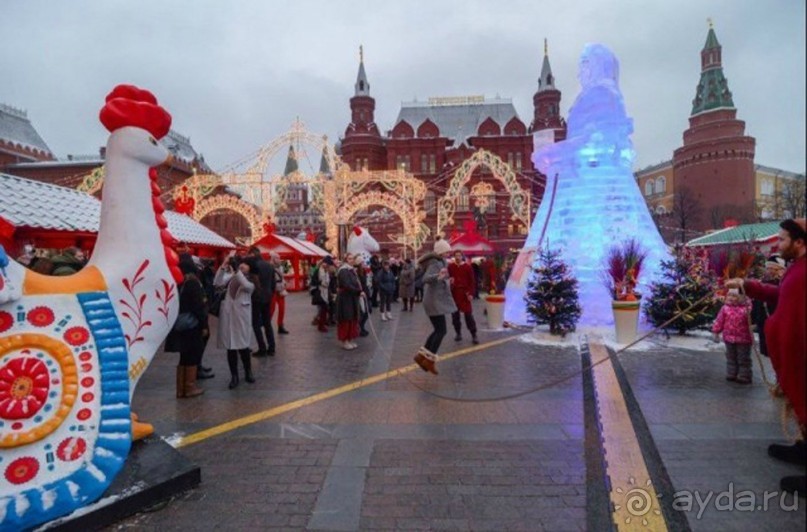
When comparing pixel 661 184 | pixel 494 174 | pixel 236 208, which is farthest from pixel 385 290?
pixel 661 184

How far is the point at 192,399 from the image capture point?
534 centimetres

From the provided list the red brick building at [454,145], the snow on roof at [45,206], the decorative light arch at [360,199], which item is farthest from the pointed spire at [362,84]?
the snow on roof at [45,206]

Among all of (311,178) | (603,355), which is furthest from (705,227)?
(603,355)

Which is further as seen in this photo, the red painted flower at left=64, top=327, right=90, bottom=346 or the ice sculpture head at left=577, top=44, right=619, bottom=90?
the ice sculpture head at left=577, top=44, right=619, bottom=90

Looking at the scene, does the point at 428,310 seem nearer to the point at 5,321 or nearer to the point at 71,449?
the point at 71,449

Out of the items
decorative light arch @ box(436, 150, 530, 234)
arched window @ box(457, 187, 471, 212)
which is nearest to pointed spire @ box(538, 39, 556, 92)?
arched window @ box(457, 187, 471, 212)

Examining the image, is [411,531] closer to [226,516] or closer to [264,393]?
[226,516]

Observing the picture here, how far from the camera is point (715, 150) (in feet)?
180

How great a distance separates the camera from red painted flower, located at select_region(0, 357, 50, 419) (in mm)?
2400

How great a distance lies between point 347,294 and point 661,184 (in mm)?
82680

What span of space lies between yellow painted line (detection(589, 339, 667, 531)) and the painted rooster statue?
118 inches

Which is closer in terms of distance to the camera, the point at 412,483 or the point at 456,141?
the point at 412,483

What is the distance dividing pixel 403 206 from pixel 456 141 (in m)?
31.8

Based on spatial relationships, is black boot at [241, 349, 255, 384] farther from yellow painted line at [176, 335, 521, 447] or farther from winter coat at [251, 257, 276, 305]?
winter coat at [251, 257, 276, 305]
